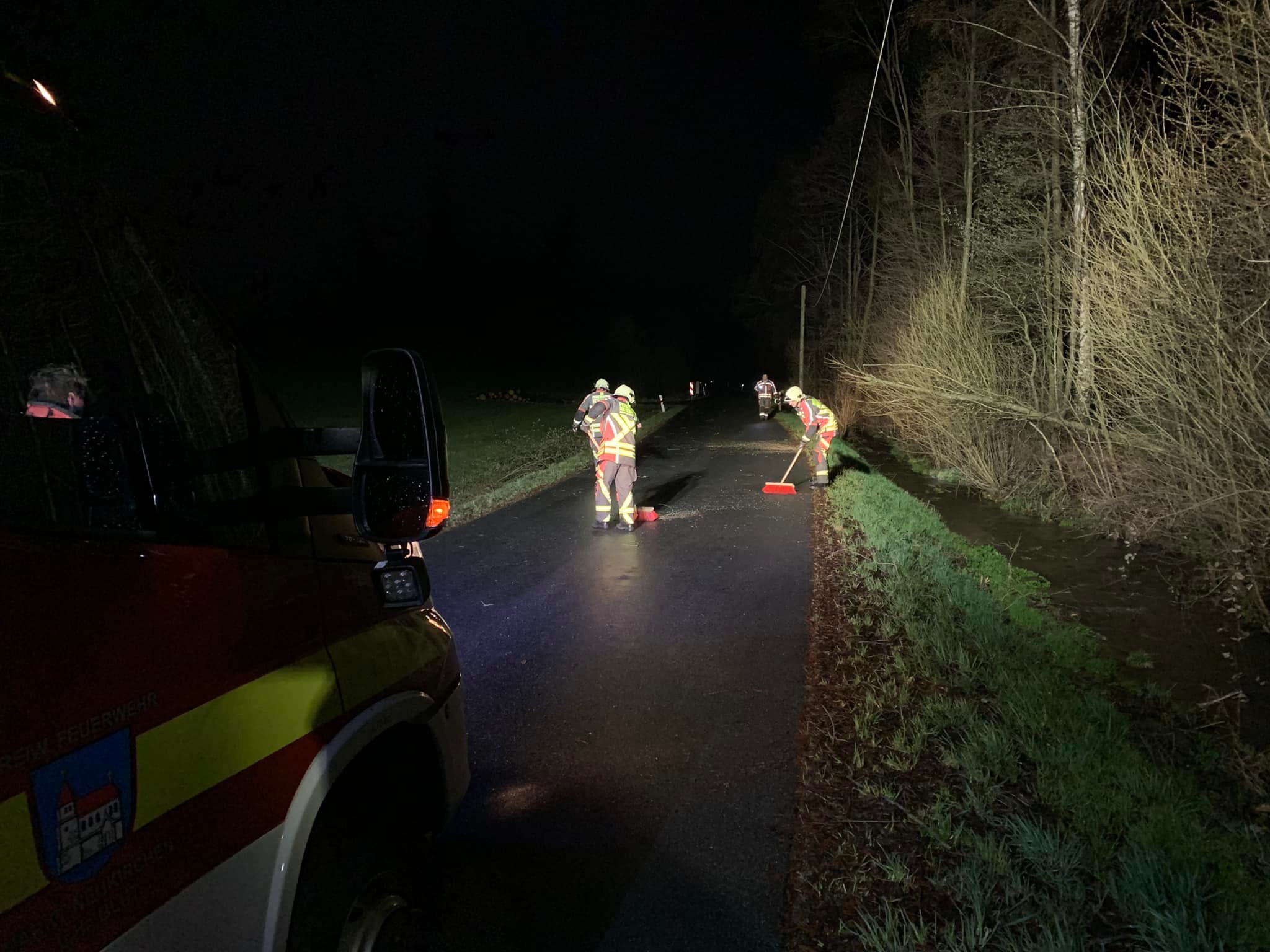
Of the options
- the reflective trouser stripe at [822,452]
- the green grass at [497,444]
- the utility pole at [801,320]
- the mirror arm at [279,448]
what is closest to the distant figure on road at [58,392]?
the mirror arm at [279,448]

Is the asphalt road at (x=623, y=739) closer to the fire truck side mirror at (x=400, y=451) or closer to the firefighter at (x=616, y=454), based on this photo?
the firefighter at (x=616, y=454)

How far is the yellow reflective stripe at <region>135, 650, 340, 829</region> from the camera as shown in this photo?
1.33 meters

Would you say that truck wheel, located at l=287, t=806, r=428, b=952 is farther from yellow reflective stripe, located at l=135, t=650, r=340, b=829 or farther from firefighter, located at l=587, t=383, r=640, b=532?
firefighter, located at l=587, t=383, r=640, b=532

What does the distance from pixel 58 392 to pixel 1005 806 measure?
385 centimetres

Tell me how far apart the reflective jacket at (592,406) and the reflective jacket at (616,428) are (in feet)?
0.15

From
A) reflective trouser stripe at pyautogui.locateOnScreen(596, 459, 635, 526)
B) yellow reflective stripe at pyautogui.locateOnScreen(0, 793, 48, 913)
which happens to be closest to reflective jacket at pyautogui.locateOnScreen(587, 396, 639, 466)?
reflective trouser stripe at pyautogui.locateOnScreen(596, 459, 635, 526)

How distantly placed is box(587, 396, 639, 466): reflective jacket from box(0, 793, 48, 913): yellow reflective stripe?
8520 mm

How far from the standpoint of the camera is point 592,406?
31.8 ft

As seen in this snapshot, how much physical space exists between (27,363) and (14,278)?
176mm

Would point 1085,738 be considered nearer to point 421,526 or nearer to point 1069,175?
point 421,526

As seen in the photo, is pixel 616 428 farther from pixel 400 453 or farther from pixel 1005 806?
pixel 400 453

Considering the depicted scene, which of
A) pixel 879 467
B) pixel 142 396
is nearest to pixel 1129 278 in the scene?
pixel 142 396

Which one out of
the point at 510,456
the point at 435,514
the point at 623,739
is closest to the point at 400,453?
the point at 435,514

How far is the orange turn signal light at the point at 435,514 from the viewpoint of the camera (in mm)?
1914
